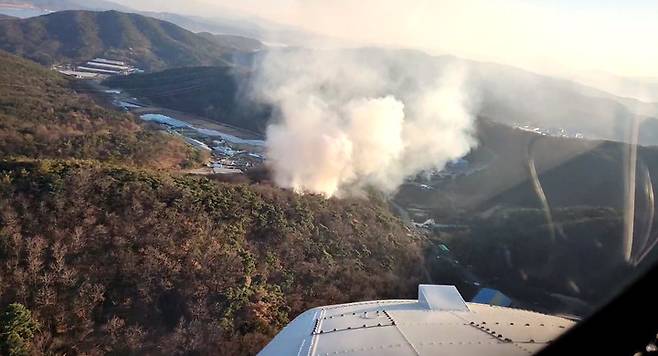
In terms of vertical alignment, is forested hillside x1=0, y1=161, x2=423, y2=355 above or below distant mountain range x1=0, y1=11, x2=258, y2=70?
below

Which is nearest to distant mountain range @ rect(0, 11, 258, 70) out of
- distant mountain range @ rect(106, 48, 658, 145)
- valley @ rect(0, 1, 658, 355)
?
distant mountain range @ rect(106, 48, 658, 145)

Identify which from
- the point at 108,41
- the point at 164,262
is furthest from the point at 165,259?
the point at 108,41

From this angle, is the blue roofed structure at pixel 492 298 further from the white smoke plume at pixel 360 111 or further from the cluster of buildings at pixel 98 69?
the cluster of buildings at pixel 98 69

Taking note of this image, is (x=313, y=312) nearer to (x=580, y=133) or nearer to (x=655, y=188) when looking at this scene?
(x=655, y=188)

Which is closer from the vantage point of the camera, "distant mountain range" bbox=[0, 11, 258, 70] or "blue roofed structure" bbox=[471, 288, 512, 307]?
"blue roofed structure" bbox=[471, 288, 512, 307]

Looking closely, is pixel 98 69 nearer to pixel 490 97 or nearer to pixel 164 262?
pixel 490 97

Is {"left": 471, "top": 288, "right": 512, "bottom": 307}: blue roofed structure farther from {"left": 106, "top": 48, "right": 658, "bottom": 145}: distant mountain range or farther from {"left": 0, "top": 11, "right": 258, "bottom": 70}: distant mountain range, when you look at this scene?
{"left": 0, "top": 11, "right": 258, "bottom": 70}: distant mountain range

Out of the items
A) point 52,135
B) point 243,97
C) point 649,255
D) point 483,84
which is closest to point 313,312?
point 649,255
